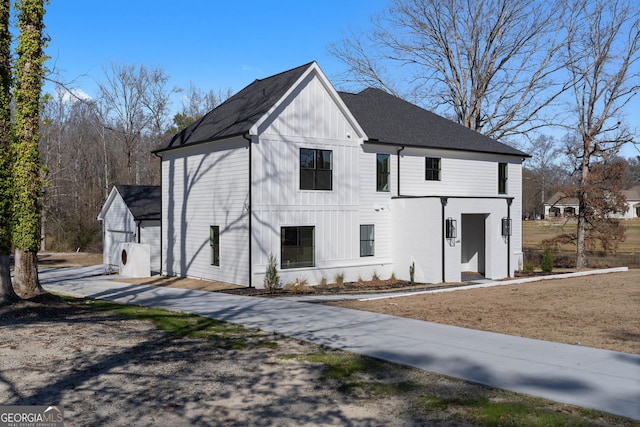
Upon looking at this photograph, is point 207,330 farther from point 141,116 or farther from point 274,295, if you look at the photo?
point 141,116

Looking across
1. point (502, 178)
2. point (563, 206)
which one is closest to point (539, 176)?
point (563, 206)

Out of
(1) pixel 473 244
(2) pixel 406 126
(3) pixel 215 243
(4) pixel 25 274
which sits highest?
(2) pixel 406 126

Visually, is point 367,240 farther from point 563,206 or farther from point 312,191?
point 563,206

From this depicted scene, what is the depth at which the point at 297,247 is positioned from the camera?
838 inches

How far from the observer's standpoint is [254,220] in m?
20.1

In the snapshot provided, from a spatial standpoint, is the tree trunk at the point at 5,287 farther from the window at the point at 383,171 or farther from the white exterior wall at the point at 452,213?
the white exterior wall at the point at 452,213

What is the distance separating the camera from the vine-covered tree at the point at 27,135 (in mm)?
14969

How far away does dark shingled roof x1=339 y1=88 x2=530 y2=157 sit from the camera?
82.0ft

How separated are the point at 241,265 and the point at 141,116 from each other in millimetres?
38282

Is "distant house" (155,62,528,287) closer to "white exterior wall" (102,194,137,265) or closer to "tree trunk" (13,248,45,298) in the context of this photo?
"white exterior wall" (102,194,137,265)

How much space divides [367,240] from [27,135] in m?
13.3

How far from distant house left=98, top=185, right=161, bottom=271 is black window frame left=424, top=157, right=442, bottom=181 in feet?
44.2

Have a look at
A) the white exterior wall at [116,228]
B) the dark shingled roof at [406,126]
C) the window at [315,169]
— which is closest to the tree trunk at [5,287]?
the window at [315,169]

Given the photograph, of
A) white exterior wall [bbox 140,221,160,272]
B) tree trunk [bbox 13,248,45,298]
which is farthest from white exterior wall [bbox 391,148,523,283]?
tree trunk [bbox 13,248,45,298]
